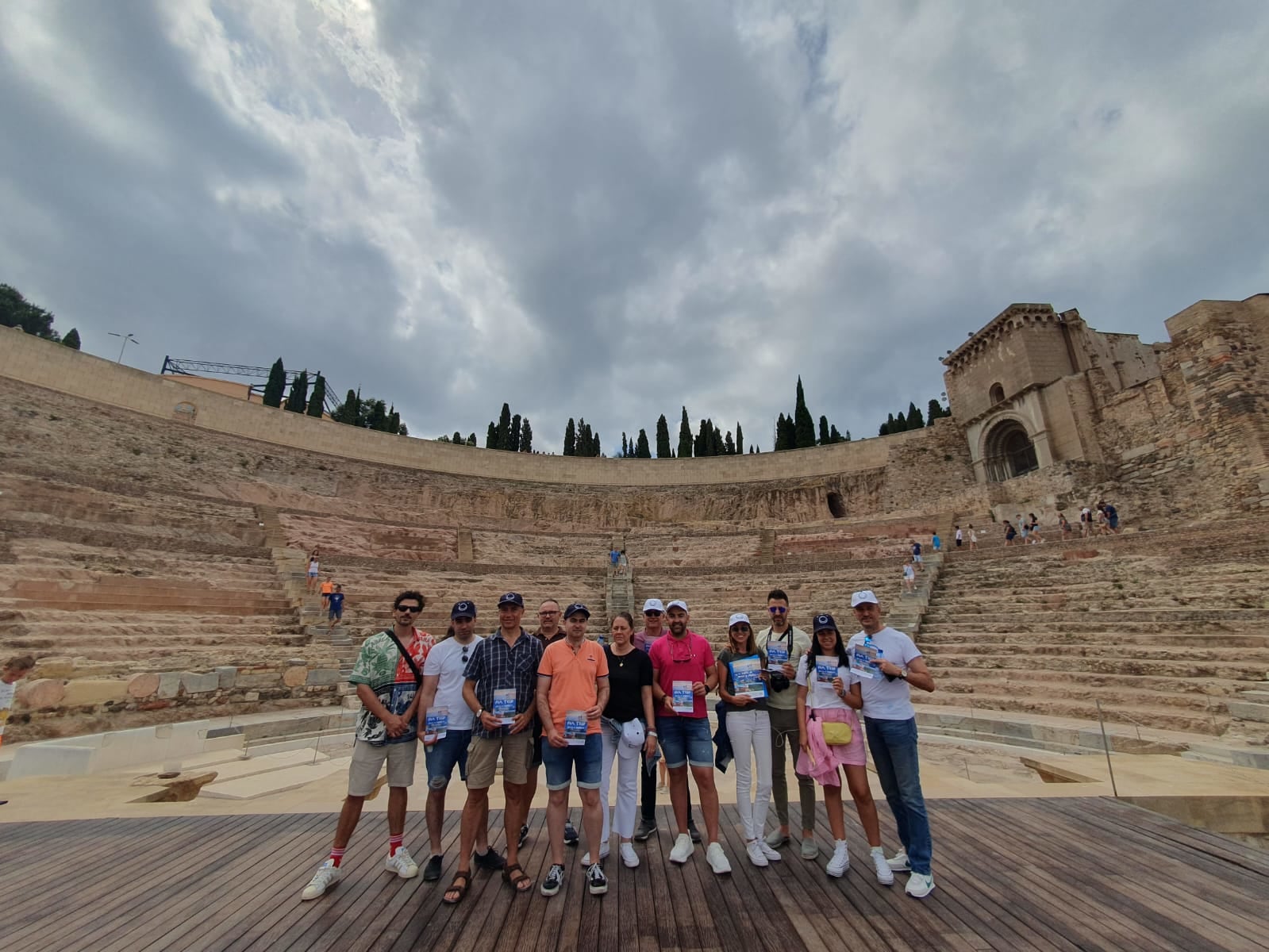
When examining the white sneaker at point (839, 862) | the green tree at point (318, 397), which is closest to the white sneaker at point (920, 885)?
the white sneaker at point (839, 862)

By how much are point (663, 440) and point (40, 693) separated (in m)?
39.5

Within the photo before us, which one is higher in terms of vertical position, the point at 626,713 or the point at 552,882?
the point at 626,713

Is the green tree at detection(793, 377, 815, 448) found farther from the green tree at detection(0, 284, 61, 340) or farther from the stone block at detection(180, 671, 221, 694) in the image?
the green tree at detection(0, 284, 61, 340)

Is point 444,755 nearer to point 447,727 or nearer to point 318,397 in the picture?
point 447,727

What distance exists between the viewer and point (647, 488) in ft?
105

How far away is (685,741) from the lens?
3.60 metres

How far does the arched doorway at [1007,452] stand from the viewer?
25344 millimetres

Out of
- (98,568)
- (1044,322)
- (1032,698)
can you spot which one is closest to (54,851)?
(98,568)

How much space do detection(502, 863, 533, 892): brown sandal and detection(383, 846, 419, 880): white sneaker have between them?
0.57 m

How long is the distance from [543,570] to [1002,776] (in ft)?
47.5

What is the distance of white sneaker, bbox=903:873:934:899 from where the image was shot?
2934mm

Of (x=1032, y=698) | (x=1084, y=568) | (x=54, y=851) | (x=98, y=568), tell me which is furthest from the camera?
(x=1084, y=568)

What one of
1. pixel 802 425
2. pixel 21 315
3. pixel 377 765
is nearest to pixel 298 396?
pixel 21 315

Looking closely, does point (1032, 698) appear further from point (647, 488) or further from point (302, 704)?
point (647, 488)
